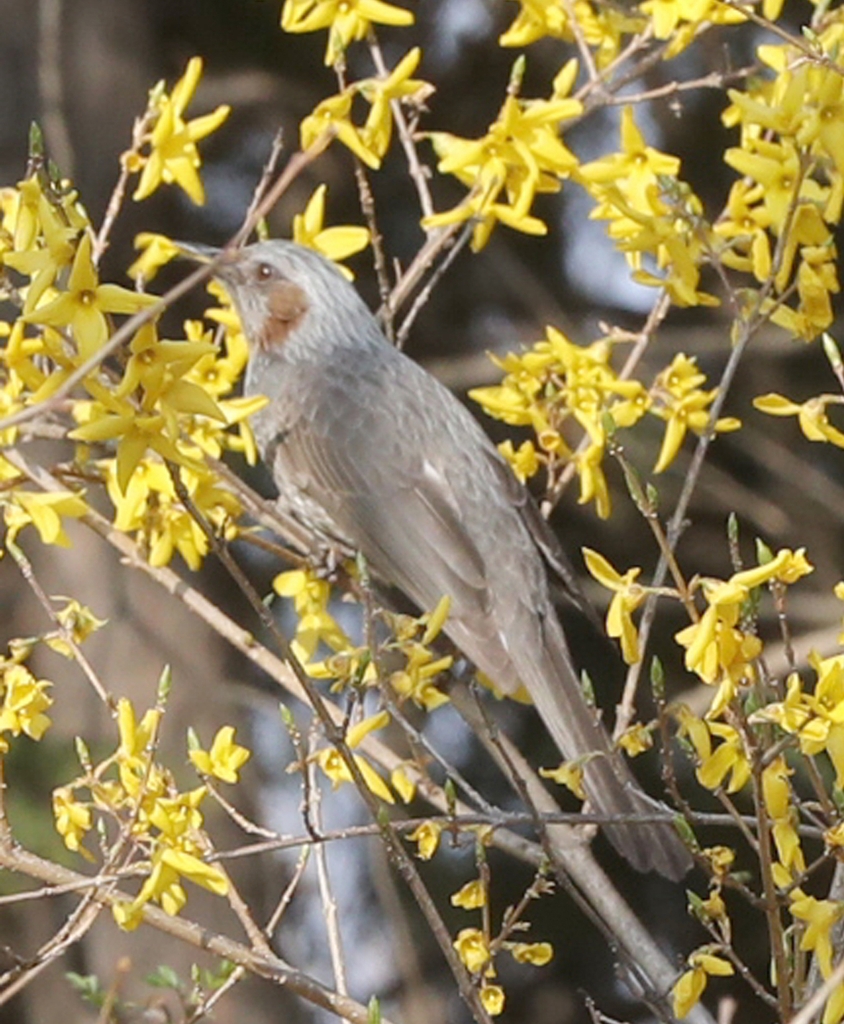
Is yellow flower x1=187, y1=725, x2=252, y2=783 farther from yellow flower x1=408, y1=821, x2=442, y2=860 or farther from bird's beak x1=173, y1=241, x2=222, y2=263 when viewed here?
bird's beak x1=173, y1=241, x2=222, y2=263

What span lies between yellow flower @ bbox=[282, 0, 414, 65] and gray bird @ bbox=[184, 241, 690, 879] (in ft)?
3.59

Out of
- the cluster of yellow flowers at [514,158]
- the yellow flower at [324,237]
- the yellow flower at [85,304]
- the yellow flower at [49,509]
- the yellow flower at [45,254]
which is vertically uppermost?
the yellow flower at [45,254]

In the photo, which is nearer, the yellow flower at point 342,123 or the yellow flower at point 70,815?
the yellow flower at point 70,815

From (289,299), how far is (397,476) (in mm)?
707

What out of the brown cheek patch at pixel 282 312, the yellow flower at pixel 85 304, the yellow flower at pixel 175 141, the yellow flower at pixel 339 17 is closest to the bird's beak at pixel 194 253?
the yellow flower at pixel 175 141

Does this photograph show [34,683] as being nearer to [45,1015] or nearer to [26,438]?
[26,438]

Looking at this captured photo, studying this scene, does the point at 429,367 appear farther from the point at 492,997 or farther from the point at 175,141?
the point at 492,997

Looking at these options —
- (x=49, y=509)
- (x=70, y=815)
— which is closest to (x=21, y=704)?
(x=70, y=815)

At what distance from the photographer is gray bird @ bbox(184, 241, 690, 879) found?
453 cm

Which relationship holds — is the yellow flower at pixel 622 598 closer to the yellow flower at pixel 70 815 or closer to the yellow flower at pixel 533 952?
the yellow flower at pixel 533 952

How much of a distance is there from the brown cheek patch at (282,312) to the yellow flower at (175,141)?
1.65 meters

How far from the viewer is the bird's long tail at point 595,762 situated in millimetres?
3604

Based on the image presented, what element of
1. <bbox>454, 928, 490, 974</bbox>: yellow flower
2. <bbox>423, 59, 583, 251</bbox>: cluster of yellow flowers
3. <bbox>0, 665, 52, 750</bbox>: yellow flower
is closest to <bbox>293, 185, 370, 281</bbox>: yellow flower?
<bbox>423, 59, 583, 251</bbox>: cluster of yellow flowers

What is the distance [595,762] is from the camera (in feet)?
12.2
